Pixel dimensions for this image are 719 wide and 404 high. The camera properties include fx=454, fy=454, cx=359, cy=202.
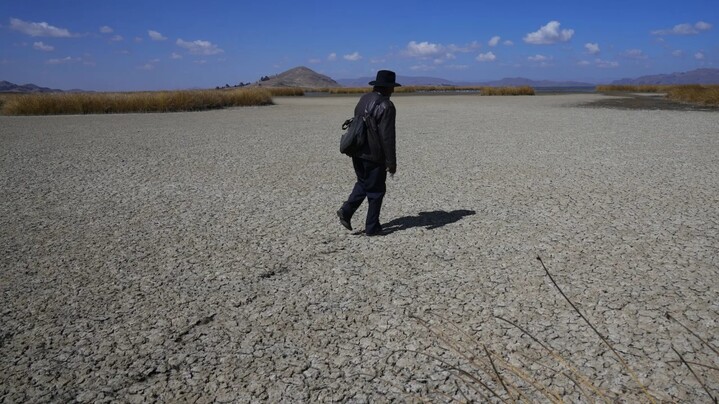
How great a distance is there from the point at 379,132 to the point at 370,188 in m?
0.61

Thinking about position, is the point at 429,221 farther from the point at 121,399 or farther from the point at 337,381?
the point at 121,399

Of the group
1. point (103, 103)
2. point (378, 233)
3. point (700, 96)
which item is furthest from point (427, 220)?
point (700, 96)

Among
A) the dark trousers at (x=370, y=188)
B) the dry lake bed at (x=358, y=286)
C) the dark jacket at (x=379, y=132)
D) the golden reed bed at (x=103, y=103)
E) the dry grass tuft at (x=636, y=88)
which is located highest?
the dry grass tuft at (x=636, y=88)

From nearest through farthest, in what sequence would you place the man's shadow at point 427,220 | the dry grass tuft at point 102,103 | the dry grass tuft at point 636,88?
1. the man's shadow at point 427,220
2. the dry grass tuft at point 102,103
3. the dry grass tuft at point 636,88

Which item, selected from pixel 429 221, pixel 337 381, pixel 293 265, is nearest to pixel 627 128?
pixel 429 221

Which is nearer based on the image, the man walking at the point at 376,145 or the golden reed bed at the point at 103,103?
the man walking at the point at 376,145

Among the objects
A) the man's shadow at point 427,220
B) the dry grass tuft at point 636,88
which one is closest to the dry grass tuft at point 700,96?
the dry grass tuft at point 636,88

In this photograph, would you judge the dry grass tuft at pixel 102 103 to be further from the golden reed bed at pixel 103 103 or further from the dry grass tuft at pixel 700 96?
the dry grass tuft at pixel 700 96

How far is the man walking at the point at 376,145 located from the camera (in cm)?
449

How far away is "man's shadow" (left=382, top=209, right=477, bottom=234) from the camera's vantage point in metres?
5.32

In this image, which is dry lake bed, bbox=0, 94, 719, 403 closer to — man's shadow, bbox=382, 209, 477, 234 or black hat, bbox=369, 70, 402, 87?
man's shadow, bbox=382, 209, 477, 234

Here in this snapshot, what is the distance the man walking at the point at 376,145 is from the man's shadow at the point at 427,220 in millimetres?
485

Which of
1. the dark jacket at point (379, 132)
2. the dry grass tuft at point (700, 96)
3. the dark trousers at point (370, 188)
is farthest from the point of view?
the dry grass tuft at point (700, 96)

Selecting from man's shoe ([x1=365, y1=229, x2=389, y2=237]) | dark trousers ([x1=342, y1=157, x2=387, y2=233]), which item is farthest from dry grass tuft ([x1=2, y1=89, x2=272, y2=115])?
Answer: man's shoe ([x1=365, y1=229, x2=389, y2=237])
